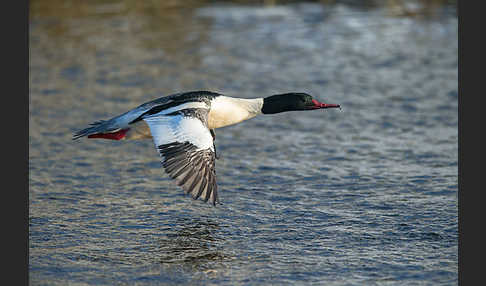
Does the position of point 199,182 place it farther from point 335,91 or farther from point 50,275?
point 335,91

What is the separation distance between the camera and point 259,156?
8.80 meters

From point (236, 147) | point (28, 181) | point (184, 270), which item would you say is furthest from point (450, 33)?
point (184, 270)

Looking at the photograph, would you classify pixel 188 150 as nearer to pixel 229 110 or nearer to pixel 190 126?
pixel 190 126

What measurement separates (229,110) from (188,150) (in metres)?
1.32

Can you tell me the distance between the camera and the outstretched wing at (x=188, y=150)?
5832mm

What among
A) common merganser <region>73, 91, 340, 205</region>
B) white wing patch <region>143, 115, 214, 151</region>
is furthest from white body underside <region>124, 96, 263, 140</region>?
white wing patch <region>143, 115, 214, 151</region>

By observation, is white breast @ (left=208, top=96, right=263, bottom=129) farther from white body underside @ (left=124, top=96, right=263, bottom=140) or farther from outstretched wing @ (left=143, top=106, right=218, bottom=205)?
outstretched wing @ (left=143, top=106, right=218, bottom=205)

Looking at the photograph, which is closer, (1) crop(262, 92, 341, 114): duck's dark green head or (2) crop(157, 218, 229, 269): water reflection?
(2) crop(157, 218, 229, 269): water reflection

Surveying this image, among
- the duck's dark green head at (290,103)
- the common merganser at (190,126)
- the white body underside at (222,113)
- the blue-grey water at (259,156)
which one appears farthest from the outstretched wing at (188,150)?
the duck's dark green head at (290,103)

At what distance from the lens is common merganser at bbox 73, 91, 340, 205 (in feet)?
19.3

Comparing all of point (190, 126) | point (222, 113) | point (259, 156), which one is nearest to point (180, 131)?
point (190, 126)

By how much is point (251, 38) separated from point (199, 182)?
9123mm

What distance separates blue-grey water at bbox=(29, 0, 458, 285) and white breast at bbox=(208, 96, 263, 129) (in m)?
0.73

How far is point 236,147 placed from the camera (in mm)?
9133
